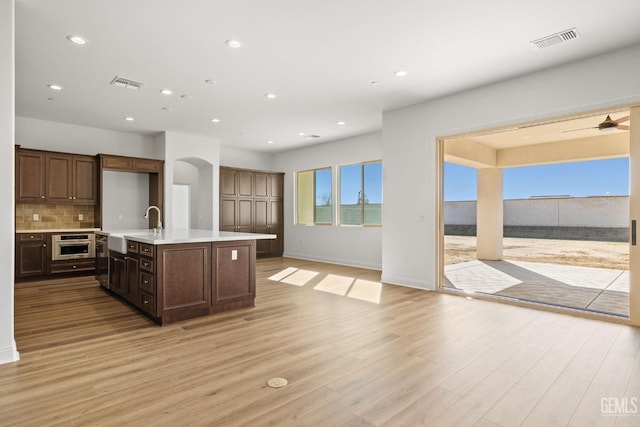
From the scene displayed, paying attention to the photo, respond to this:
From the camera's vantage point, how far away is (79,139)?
23.8 ft

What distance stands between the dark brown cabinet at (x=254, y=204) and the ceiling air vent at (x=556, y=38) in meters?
6.94

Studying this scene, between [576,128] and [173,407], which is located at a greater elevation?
[576,128]

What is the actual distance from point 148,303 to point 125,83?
10.0 feet

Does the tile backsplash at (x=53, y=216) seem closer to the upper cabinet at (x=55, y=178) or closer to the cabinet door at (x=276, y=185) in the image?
the upper cabinet at (x=55, y=178)

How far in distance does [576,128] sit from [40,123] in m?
10.1

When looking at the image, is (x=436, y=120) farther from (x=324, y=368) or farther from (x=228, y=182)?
(x=228, y=182)

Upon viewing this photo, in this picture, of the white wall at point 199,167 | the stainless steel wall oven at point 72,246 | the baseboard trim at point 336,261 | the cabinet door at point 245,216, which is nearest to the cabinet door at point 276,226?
the baseboard trim at point 336,261

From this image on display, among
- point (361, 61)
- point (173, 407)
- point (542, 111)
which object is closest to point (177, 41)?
point (361, 61)

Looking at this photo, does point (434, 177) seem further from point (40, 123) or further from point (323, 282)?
point (40, 123)

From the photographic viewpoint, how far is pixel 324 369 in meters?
2.75

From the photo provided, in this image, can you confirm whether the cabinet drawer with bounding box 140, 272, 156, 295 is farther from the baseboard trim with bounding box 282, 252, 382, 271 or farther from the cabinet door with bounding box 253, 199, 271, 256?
the cabinet door with bounding box 253, 199, 271, 256

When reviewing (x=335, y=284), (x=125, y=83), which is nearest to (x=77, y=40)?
(x=125, y=83)

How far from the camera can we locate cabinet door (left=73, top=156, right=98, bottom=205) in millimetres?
6863

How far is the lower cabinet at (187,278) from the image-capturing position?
3.83 m
